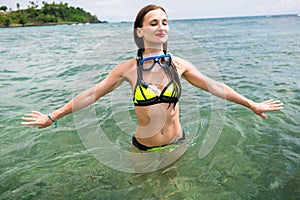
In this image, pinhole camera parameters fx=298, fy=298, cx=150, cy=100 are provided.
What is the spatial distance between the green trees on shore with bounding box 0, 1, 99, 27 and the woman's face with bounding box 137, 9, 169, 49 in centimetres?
10938

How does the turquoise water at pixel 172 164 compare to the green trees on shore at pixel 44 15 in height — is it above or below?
below

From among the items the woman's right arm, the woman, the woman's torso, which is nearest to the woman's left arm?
the woman

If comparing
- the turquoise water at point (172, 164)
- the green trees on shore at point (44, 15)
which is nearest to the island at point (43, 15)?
the green trees on shore at point (44, 15)

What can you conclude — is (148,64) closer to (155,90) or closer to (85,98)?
(155,90)

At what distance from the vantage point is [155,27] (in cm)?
294

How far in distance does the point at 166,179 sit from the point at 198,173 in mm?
426

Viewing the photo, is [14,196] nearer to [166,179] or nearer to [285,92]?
[166,179]

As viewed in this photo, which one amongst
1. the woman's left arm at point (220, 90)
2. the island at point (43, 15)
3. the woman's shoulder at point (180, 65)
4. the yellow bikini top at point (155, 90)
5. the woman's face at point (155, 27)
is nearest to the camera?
the woman's face at point (155, 27)

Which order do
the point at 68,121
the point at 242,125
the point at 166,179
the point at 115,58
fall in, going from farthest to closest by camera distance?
the point at 115,58 < the point at 68,121 < the point at 242,125 < the point at 166,179

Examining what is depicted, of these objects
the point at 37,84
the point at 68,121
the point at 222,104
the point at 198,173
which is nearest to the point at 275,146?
the point at 198,173

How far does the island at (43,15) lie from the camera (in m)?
111

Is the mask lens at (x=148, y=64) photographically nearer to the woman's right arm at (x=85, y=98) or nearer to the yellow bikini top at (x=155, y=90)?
the yellow bikini top at (x=155, y=90)

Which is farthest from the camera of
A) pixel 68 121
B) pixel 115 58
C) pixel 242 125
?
pixel 115 58

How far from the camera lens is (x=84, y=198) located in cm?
321
